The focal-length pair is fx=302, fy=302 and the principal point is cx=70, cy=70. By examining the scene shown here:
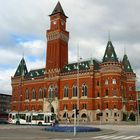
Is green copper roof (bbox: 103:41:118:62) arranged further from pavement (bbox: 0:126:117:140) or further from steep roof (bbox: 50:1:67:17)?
pavement (bbox: 0:126:117:140)

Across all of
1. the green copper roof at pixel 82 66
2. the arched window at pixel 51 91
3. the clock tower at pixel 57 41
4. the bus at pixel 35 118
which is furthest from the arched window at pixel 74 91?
the bus at pixel 35 118

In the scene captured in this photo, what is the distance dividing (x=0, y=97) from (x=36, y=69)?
7579 cm

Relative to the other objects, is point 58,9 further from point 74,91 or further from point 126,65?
point 126,65

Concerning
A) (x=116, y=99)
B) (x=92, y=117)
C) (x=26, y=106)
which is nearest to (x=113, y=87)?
(x=116, y=99)

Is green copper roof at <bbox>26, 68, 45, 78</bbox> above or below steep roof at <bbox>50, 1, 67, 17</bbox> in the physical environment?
below

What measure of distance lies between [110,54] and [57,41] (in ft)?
70.1

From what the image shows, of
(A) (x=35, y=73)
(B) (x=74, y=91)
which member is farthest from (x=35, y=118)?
(A) (x=35, y=73)

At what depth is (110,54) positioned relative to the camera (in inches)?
3794

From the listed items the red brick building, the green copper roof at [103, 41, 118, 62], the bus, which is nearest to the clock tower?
the red brick building

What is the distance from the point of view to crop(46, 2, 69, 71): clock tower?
10731 centimetres

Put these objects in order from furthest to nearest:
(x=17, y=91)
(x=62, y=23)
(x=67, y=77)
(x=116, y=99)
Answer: (x=17, y=91), (x=62, y=23), (x=67, y=77), (x=116, y=99)

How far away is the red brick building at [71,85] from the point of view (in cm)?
9344

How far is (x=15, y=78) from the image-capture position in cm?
12269

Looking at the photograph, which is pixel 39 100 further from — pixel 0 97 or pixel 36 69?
pixel 0 97
